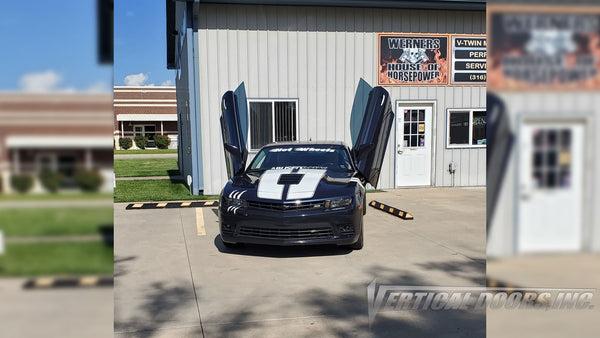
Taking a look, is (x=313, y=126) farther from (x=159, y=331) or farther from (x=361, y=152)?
(x=159, y=331)

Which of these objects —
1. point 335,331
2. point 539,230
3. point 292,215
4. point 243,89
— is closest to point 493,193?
point 539,230

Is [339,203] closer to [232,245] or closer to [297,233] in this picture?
[297,233]

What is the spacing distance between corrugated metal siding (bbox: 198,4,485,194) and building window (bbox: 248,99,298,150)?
18 centimetres

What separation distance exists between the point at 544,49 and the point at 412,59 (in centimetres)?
1151

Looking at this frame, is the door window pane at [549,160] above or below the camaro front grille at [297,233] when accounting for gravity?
above

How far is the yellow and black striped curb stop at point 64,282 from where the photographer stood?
0.91 m

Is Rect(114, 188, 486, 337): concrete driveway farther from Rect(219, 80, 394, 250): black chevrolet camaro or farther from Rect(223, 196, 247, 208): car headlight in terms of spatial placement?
Rect(223, 196, 247, 208): car headlight

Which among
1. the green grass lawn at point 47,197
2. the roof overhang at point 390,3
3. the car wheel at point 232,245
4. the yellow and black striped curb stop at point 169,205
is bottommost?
the yellow and black striped curb stop at point 169,205

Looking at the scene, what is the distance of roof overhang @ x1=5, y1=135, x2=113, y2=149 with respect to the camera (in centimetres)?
78

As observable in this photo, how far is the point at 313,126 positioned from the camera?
11.5m

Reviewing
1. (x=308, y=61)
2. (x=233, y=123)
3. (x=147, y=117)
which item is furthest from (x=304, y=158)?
(x=147, y=117)

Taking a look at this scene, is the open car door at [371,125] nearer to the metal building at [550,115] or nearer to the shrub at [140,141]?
the metal building at [550,115]

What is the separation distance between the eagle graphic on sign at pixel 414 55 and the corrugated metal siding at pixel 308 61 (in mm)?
557

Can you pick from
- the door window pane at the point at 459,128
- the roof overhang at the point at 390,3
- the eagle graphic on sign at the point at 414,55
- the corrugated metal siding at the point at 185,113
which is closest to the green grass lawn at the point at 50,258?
the roof overhang at the point at 390,3
